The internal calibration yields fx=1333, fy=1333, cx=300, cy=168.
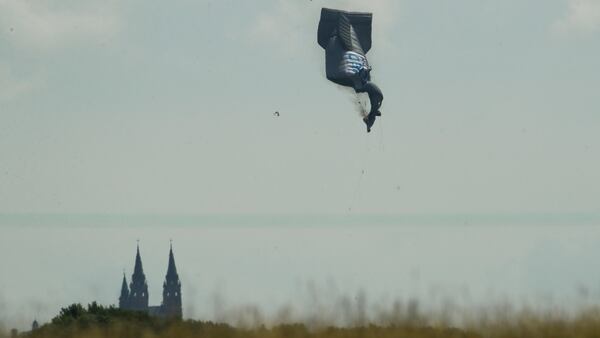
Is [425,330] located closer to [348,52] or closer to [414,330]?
[414,330]

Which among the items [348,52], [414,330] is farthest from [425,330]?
[348,52]

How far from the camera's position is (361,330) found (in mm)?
28062

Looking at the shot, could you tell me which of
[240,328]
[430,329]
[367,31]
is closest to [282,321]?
[240,328]

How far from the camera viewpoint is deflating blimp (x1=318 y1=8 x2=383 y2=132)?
2279 inches

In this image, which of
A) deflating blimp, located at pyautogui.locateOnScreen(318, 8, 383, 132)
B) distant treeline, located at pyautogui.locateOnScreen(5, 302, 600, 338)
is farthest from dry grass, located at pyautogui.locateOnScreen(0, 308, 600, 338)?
deflating blimp, located at pyautogui.locateOnScreen(318, 8, 383, 132)

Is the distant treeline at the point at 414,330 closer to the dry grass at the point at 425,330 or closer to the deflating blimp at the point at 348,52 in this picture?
the dry grass at the point at 425,330

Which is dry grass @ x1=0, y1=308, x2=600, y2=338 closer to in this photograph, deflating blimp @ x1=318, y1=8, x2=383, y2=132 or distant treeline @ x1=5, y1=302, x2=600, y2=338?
distant treeline @ x1=5, y1=302, x2=600, y2=338

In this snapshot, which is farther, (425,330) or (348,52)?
(348,52)

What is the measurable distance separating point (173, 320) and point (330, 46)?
30.6 metres

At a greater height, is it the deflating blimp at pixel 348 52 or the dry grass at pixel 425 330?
the deflating blimp at pixel 348 52

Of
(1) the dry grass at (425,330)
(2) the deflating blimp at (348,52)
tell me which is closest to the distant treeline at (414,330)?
(1) the dry grass at (425,330)

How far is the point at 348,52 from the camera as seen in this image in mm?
58312

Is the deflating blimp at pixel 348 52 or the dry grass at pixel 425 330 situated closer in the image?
the dry grass at pixel 425 330

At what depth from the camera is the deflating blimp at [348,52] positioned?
57.9m
